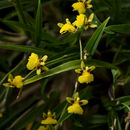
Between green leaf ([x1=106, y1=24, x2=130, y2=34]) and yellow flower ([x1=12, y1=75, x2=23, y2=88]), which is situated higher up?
green leaf ([x1=106, y1=24, x2=130, y2=34])

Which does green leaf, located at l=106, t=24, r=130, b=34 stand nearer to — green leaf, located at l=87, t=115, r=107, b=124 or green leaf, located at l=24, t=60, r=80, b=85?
green leaf, located at l=24, t=60, r=80, b=85

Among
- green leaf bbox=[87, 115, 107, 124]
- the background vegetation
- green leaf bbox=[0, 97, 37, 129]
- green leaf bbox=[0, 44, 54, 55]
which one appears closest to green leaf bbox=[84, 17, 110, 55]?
the background vegetation

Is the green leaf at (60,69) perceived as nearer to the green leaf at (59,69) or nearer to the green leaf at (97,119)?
the green leaf at (59,69)

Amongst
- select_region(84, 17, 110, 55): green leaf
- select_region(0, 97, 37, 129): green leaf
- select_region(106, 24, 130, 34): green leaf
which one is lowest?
select_region(0, 97, 37, 129): green leaf

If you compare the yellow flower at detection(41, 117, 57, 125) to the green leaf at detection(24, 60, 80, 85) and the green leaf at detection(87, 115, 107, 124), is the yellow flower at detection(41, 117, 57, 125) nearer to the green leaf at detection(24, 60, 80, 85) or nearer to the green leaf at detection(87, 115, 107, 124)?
the green leaf at detection(24, 60, 80, 85)

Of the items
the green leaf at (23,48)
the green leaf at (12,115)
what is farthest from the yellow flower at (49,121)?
the green leaf at (12,115)

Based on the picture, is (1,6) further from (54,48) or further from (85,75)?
(85,75)

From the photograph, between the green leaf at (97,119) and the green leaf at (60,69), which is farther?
the green leaf at (97,119)

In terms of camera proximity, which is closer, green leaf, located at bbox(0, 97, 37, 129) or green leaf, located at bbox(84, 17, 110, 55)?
green leaf, located at bbox(84, 17, 110, 55)

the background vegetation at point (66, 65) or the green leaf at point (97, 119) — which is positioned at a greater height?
the background vegetation at point (66, 65)
